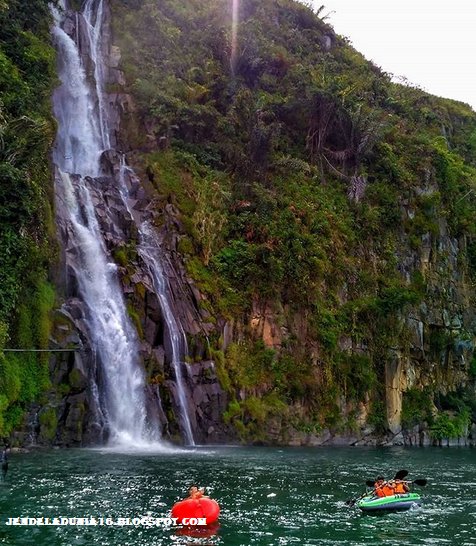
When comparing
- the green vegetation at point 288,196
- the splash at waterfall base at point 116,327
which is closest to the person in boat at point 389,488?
the splash at waterfall base at point 116,327

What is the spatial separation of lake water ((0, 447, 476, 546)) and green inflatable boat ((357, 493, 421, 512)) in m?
0.25

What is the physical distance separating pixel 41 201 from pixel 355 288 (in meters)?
19.9

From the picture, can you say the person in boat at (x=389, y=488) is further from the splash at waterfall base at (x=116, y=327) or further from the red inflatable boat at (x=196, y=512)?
the splash at waterfall base at (x=116, y=327)

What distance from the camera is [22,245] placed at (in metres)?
26.7

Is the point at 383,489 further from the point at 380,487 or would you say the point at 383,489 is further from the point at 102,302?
the point at 102,302

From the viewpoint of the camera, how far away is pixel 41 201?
2881 centimetres

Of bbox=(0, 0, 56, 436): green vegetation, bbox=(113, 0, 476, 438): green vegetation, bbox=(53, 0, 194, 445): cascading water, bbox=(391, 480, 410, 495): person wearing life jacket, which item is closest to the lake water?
bbox=(391, 480, 410, 495): person wearing life jacket

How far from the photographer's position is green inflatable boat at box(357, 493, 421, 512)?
56.4 feet

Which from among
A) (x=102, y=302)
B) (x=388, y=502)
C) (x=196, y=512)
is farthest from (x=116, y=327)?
(x=196, y=512)

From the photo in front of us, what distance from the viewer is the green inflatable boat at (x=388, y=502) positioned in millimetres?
17203

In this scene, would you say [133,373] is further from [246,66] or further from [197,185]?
[246,66]

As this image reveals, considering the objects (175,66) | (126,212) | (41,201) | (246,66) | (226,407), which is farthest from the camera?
(246,66)

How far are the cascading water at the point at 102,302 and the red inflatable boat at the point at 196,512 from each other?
12.9 metres

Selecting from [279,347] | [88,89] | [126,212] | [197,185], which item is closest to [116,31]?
[88,89]
